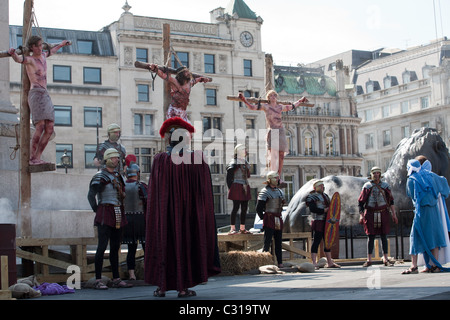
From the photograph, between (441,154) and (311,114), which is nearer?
(441,154)

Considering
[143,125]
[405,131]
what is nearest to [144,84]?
[143,125]

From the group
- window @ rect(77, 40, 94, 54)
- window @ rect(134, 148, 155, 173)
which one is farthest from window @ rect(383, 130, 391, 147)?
window @ rect(77, 40, 94, 54)

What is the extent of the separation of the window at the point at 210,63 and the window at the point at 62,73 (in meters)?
12.3

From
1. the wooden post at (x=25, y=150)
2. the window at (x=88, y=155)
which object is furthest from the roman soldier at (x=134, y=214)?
the window at (x=88, y=155)

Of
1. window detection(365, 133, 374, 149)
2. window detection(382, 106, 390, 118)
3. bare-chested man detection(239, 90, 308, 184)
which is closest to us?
bare-chested man detection(239, 90, 308, 184)

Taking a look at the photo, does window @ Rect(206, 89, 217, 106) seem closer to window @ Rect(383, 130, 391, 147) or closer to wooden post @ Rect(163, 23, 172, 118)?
window @ Rect(383, 130, 391, 147)

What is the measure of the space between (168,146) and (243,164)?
224 inches

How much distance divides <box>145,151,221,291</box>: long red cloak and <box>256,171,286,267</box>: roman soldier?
490 cm

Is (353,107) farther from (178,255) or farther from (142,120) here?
(178,255)

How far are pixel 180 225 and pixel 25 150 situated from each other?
430cm

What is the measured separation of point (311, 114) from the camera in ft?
247

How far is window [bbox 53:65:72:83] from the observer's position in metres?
55.6

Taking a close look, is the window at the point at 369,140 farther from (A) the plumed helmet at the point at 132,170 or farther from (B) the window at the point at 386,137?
(A) the plumed helmet at the point at 132,170

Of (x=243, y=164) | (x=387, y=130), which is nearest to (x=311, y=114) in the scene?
(x=387, y=130)
